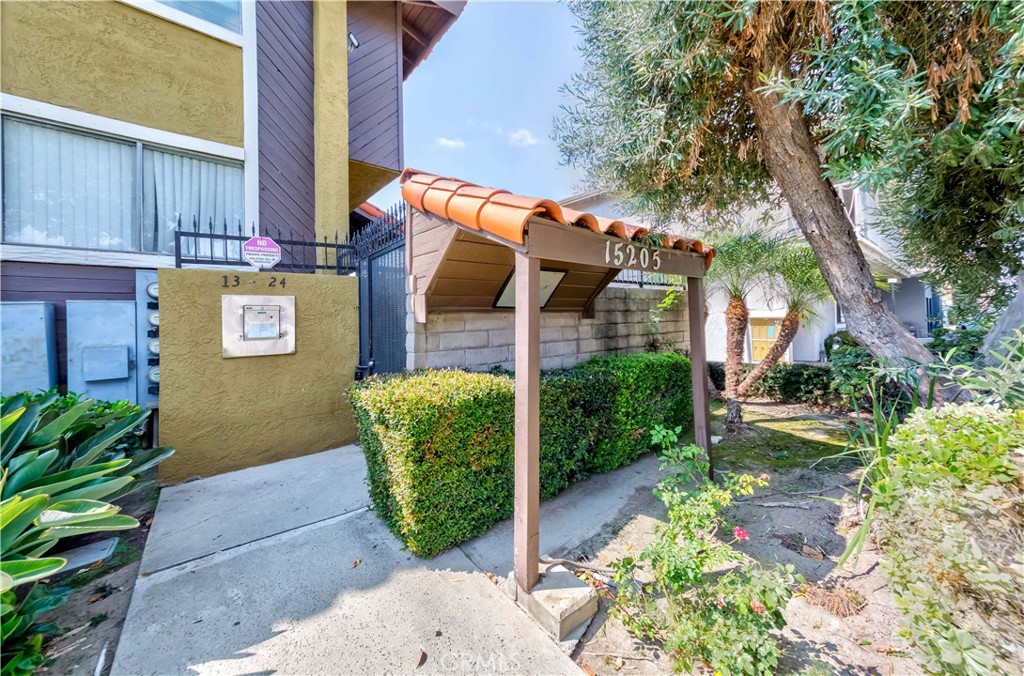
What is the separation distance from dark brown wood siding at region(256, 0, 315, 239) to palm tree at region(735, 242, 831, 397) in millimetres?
7863

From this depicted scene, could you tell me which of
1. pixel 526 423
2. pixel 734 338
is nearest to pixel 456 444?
pixel 526 423

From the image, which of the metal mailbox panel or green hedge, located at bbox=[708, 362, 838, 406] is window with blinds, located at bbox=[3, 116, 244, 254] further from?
green hedge, located at bbox=[708, 362, 838, 406]

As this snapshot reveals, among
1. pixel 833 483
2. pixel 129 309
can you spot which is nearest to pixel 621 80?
pixel 833 483

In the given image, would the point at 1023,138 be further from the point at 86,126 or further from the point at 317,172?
the point at 86,126

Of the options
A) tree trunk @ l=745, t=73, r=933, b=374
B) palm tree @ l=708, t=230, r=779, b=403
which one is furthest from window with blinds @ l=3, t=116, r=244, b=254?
palm tree @ l=708, t=230, r=779, b=403

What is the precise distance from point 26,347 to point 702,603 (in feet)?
21.0

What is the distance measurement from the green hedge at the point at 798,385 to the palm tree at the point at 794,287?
125 centimetres

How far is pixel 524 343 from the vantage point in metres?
2.42

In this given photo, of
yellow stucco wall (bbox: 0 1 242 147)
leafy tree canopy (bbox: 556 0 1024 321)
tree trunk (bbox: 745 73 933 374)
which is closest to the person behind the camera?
leafy tree canopy (bbox: 556 0 1024 321)

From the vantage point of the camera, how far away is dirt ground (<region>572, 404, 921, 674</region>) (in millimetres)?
2020

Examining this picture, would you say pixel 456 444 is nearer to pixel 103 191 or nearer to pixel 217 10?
pixel 103 191

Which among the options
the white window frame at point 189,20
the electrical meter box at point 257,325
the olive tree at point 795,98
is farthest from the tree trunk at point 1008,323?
the white window frame at point 189,20

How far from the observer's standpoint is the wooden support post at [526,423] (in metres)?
2.37

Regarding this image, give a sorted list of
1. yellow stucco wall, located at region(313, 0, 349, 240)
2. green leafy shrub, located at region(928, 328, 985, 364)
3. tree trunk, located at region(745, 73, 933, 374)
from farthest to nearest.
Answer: yellow stucco wall, located at region(313, 0, 349, 240), tree trunk, located at region(745, 73, 933, 374), green leafy shrub, located at region(928, 328, 985, 364)
